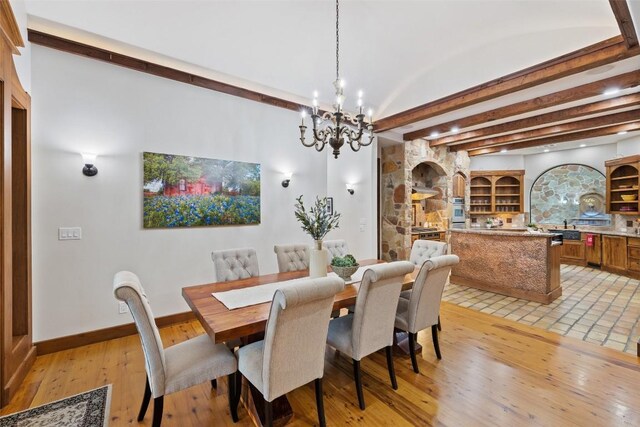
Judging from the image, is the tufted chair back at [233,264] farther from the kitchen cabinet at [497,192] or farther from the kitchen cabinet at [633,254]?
the kitchen cabinet at [497,192]

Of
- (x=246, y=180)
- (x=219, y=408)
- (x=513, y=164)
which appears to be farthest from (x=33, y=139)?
(x=513, y=164)

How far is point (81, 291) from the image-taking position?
290 cm

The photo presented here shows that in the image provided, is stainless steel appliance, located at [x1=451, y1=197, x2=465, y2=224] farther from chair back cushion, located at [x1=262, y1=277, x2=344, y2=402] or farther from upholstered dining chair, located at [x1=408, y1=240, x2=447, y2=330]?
chair back cushion, located at [x1=262, y1=277, x2=344, y2=402]

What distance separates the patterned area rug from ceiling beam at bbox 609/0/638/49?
178 inches

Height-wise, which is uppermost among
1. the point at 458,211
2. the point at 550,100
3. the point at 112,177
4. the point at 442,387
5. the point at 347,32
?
the point at 347,32

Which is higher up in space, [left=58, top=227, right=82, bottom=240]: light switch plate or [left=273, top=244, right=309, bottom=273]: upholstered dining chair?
[left=58, top=227, right=82, bottom=240]: light switch plate

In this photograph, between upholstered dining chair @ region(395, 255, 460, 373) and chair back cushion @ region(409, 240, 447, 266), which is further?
chair back cushion @ region(409, 240, 447, 266)

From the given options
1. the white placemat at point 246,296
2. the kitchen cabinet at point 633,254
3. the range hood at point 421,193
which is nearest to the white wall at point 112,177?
the white placemat at point 246,296

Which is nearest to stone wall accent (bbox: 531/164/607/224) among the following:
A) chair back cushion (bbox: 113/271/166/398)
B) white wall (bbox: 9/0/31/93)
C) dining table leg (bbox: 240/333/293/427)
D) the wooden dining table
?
the wooden dining table

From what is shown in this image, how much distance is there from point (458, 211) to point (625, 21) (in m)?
5.71

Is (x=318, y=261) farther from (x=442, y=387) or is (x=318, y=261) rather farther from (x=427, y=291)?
(x=442, y=387)

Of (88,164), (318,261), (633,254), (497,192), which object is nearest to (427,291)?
(318,261)

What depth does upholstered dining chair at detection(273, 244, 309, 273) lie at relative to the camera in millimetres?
3098

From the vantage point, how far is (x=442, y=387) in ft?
7.33
